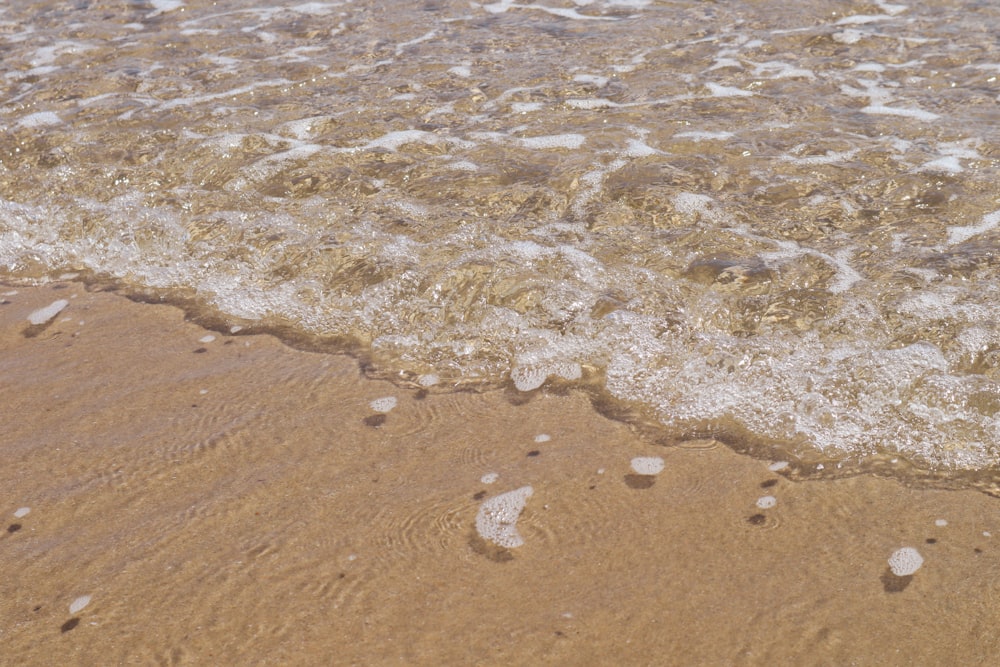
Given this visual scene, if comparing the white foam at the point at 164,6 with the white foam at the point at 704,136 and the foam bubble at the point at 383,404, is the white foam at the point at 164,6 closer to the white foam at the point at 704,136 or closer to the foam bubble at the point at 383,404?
the white foam at the point at 704,136

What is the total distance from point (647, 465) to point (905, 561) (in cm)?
76

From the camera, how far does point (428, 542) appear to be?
2.42 m

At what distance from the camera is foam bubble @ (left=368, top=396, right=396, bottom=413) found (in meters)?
3.03

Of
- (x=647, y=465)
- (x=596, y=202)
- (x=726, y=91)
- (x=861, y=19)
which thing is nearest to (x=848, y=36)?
(x=861, y=19)

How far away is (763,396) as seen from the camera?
2.94 m

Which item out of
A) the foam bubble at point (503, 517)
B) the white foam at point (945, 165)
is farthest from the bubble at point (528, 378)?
the white foam at point (945, 165)

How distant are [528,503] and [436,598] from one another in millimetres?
443

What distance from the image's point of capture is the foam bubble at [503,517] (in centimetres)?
243

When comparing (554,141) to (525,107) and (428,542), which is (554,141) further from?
(428,542)

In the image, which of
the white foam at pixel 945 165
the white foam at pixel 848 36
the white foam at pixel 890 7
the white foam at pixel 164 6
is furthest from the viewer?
the white foam at pixel 164 6

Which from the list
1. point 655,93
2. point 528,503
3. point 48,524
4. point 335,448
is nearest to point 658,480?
point 528,503

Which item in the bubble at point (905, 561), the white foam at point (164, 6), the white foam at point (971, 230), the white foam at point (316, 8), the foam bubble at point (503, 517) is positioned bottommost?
the bubble at point (905, 561)

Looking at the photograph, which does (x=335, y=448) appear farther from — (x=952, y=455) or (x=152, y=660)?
(x=952, y=455)

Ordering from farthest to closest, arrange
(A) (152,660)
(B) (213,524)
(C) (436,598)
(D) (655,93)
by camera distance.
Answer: (D) (655,93) < (B) (213,524) < (C) (436,598) < (A) (152,660)
